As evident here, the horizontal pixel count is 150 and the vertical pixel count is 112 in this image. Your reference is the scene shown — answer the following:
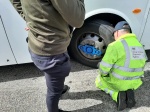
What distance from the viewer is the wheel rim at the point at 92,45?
9.21 feet

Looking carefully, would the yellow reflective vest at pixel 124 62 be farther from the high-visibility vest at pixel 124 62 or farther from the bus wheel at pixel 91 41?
the bus wheel at pixel 91 41

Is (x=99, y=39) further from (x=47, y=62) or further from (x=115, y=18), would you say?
(x=47, y=62)

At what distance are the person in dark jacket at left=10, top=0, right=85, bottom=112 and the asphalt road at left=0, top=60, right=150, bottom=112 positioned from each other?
2.70ft

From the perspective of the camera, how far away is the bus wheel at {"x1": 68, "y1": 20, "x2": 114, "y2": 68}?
271 centimetres

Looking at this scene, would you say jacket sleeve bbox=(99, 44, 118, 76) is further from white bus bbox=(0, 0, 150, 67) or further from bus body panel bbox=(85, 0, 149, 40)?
bus body panel bbox=(85, 0, 149, 40)

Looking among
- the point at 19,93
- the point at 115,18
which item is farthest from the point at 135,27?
the point at 19,93

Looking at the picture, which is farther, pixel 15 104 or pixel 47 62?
pixel 15 104

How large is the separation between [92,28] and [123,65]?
26.8 inches

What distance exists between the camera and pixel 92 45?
283cm

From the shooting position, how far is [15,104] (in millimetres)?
2641

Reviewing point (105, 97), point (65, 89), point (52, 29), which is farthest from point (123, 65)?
point (52, 29)

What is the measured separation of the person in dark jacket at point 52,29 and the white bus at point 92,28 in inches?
35.5

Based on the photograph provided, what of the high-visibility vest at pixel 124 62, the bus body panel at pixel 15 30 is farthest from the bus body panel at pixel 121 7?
the bus body panel at pixel 15 30

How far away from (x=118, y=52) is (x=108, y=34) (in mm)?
450
